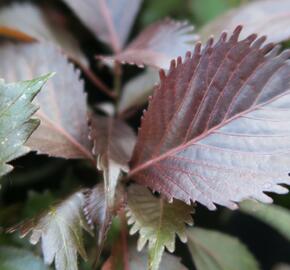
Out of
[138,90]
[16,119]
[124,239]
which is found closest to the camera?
[16,119]

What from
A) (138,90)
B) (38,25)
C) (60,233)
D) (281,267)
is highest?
(38,25)

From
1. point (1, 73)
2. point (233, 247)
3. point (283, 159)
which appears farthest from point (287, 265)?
point (1, 73)

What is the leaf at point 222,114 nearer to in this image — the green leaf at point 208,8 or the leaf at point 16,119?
the leaf at point 16,119

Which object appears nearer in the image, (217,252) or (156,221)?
(156,221)

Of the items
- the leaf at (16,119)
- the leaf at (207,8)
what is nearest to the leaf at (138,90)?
the leaf at (207,8)

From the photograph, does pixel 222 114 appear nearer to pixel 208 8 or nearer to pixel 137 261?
pixel 137 261

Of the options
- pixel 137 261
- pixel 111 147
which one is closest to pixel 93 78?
pixel 111 147

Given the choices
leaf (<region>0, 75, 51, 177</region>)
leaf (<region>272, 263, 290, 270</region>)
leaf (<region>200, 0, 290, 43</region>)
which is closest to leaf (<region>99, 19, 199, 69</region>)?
leaf (<region>200, 0, 290, 43</region>)
